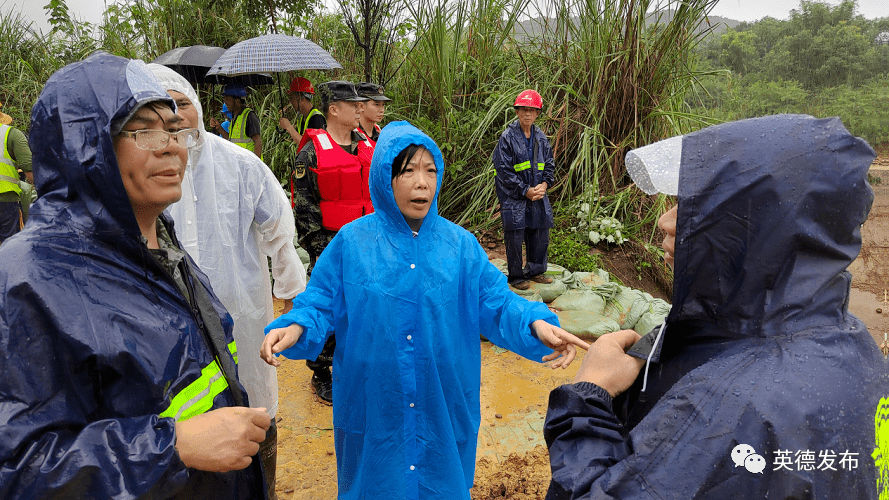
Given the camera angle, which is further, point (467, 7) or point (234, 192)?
point (467, 7)

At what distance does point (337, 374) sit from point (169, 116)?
3.80 ft

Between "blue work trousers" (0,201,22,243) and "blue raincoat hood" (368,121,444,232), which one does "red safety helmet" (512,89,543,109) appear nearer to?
"blue raincoat hood" (368,121,444,232)

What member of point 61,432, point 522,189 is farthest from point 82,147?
point 522,189

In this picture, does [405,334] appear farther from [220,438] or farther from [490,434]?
[490,434]

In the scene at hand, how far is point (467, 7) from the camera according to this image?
25.9 feet

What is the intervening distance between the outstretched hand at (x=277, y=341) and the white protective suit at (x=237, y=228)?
2.56ft

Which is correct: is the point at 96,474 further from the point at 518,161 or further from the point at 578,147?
the point at 578,147

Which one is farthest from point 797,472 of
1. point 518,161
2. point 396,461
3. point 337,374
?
point 518,161

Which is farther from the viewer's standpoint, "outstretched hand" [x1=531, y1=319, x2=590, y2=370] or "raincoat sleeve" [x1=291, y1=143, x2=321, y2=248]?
"raincoat sleeve" [x1=291, y1=143, x2=321, y2=248]

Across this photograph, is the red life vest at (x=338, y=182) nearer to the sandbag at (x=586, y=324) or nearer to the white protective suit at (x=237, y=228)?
the white protective suit at (x=237, y=228)

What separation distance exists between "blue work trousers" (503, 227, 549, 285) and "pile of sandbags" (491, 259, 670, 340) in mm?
188

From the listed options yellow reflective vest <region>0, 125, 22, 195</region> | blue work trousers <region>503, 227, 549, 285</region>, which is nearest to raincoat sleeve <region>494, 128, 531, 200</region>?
blue work trousers <region>503, 227, 549, 285</region>

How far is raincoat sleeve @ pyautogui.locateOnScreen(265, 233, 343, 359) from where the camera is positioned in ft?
6.30

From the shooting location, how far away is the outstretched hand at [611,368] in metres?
1.25
